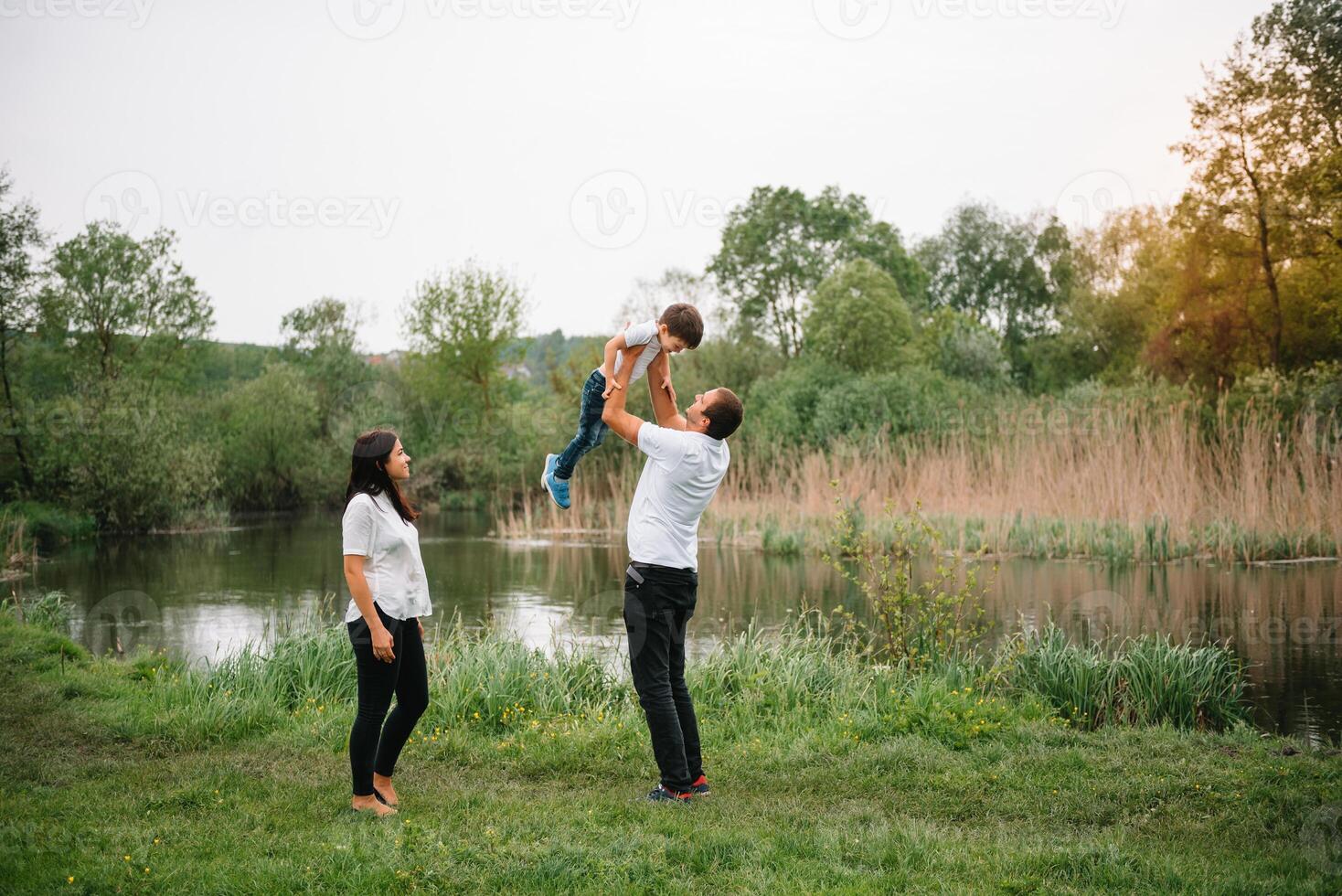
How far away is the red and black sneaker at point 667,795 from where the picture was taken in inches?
209

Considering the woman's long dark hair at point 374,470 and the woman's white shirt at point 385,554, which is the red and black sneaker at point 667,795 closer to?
the woman's white shirt at point 385,554

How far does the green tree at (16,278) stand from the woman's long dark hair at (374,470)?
88.8ft

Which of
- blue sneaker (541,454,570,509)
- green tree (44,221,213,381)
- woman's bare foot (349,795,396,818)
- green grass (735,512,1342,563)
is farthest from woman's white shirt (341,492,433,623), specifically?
green tree (44,221,213,381)

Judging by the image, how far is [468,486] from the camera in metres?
43.5

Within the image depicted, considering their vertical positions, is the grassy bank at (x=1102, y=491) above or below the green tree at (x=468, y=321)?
below

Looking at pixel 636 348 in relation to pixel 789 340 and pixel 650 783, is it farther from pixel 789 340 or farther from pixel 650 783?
pixel 789 340

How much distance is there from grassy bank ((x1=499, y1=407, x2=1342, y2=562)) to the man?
9.85 m

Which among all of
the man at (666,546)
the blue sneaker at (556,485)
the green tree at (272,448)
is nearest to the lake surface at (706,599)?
the blue sneaker at (556,485)

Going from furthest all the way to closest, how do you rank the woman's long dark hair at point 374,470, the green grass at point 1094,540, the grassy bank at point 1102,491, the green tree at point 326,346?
the green tree at point 326,346, the grassy bank at point 1102,491, the green grass at point 1094,540, the woman's long dark hair at point 374,470

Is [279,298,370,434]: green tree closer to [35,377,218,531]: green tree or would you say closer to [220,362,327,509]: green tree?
[220,362,327,509]: green tree

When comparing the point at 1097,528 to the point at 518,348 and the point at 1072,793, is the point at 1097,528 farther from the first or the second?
the point at 518,348

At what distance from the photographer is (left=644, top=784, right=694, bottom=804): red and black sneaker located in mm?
5297

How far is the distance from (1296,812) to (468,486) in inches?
1577

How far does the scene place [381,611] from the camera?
5.06m
